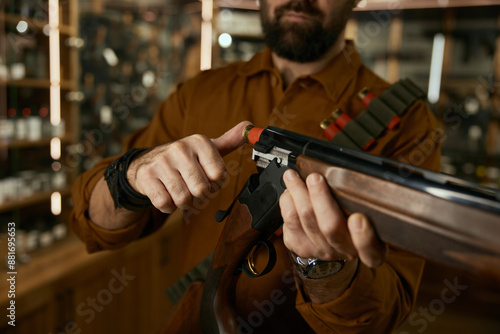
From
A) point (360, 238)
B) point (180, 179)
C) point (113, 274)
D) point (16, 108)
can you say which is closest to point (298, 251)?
point (360, 238)

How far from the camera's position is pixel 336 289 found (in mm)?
683

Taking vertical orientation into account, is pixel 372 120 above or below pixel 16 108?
above

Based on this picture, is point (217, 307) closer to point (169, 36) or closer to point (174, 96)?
point (174, 96)

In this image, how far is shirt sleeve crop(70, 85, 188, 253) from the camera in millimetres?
945

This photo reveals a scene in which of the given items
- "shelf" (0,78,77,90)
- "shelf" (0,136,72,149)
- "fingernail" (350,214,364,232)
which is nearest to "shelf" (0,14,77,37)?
"shelf" (0,78,77,90)

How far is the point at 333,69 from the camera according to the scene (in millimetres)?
967

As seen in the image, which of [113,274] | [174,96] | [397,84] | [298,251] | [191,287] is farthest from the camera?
[113,274]

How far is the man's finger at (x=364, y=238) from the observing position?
50 cm

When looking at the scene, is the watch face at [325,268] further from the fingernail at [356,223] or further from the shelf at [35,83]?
the shelf at [35,83]

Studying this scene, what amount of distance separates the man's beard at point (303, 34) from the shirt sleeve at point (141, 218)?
0.33m

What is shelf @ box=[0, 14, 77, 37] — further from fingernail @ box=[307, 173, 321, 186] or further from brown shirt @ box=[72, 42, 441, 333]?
fingernail @ box=[307, 173, 321, 186]

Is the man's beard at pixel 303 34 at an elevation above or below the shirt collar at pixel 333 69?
above

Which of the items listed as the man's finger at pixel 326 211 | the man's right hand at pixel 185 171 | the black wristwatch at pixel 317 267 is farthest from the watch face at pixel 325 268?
the man's right hand at pixel 185 171

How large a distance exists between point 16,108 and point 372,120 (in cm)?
182
